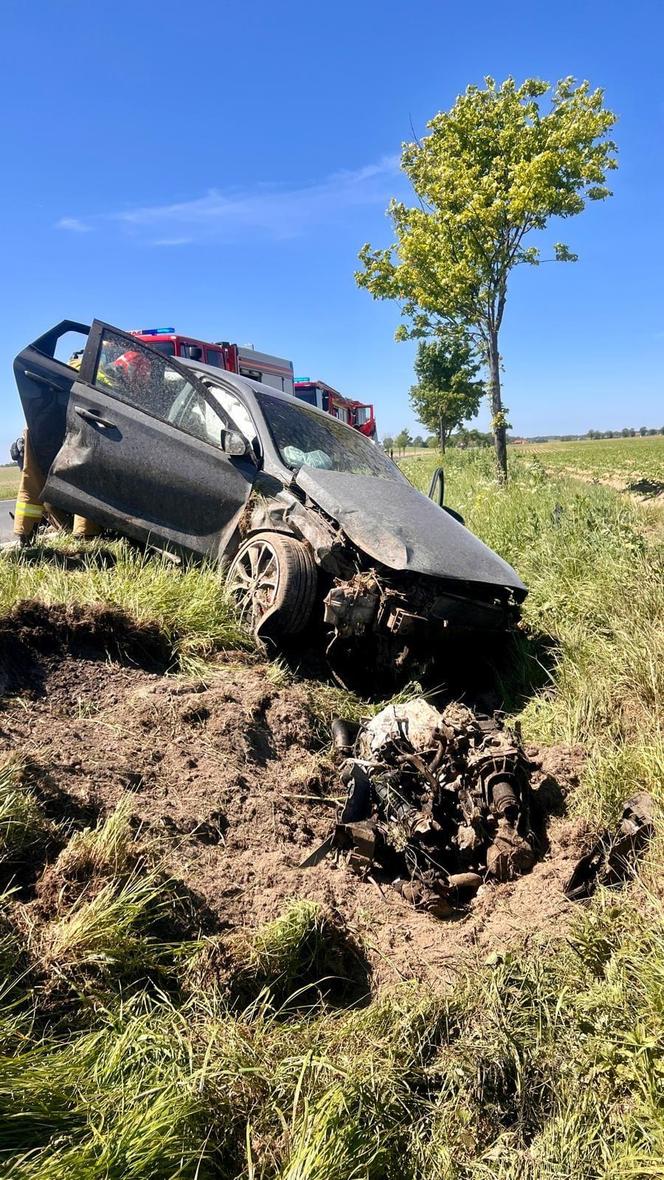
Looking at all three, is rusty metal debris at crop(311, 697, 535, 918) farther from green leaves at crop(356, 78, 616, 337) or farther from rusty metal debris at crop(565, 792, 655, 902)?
green leaves at crop(356, 78, 616, 337)

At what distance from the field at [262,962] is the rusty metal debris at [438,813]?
0.46 feet

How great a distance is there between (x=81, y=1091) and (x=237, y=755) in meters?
1.82

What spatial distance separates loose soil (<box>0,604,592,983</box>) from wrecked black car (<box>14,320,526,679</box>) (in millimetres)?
641

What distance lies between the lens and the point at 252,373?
18328 mm

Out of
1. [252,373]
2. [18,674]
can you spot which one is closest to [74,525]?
[18,674]

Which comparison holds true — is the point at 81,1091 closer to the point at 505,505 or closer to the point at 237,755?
the point at 237,755

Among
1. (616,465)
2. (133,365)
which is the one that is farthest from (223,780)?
(616,465)

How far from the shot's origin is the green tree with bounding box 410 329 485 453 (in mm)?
33688

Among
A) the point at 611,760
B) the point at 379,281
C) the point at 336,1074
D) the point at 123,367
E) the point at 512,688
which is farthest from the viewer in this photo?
the point at 379,281

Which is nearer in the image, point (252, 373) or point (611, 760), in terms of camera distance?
point (611, 760)

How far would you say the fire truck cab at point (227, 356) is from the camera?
14.4 meters

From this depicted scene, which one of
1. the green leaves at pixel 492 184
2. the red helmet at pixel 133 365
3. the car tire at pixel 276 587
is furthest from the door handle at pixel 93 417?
the green leaves at pixel 492 184

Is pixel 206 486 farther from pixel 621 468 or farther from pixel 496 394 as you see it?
pixel 621 468

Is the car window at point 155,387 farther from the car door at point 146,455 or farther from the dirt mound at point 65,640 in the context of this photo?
the dirt mound at point 65,640
